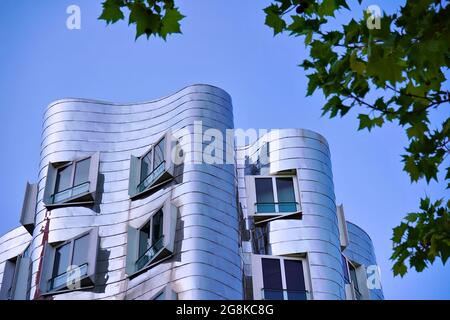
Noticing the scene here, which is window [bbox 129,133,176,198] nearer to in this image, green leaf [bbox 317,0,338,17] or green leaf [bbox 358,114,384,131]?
green leaf [bbox 358,114,384,131]

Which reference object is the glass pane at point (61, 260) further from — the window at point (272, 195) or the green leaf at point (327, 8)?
the green leaf at point (327, 8)

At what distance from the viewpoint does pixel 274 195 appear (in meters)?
20.3

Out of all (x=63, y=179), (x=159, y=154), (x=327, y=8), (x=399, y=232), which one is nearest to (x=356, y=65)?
(x=327, y=8)

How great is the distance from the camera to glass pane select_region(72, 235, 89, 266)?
18406 mm

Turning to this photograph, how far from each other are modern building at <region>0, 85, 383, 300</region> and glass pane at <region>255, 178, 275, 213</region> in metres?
0.03

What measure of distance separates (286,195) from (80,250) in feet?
20.1

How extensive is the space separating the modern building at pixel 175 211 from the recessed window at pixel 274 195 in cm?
3

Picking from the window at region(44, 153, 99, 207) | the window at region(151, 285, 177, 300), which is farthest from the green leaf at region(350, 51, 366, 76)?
the window at region(44, 153, 99, 207)

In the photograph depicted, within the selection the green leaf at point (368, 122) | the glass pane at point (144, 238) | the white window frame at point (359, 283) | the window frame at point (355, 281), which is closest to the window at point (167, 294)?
the glass pane at point (144, 238)

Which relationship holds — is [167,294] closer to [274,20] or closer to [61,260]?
[61,260]

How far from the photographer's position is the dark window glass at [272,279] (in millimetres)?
18047
